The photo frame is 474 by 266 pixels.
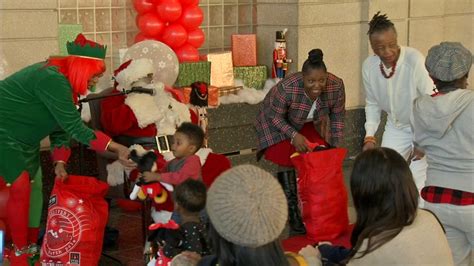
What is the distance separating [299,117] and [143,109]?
3.63 ft

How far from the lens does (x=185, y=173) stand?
5.56 metres

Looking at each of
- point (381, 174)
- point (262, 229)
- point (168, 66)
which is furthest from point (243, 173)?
point (168, 66)

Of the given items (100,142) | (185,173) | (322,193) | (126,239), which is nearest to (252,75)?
(322,193)

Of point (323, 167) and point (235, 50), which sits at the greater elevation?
point (235, 50)

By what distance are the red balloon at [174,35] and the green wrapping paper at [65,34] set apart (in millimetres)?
749

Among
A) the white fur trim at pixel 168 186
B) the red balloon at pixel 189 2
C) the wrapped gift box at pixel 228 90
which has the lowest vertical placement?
the white fur trim at pixel 168 186

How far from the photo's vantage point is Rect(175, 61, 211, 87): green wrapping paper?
7.76m

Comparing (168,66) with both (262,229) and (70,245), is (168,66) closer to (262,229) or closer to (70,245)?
(70,245)

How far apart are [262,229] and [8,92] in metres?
Answer: 2.93

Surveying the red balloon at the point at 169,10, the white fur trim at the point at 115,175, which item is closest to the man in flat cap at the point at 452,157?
the white fur trim at the point at 115,175

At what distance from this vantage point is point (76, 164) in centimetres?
708

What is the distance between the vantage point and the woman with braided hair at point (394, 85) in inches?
236

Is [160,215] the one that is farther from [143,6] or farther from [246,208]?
[246,208]

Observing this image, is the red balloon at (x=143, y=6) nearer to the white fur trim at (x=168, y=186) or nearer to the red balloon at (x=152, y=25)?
the red balloon at (x=152, y=25)
